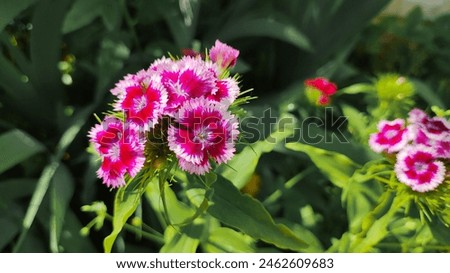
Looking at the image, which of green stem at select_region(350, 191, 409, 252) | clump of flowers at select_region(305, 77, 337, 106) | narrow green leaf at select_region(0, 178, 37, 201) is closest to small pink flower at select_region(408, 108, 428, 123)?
green stem at select_region(350, 191, 409, 252)

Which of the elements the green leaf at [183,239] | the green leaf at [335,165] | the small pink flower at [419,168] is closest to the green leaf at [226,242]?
the green leaf at [183,239]

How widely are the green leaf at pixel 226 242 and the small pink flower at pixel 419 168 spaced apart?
0.93 feet

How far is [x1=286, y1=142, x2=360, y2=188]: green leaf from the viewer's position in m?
1.01

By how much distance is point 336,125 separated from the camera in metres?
1.42

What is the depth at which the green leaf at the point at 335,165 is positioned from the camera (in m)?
1.01

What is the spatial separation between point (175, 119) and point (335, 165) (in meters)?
0.39

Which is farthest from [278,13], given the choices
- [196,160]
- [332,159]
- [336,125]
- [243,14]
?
[196,160]

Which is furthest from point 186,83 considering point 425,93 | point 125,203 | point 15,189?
point 425,93

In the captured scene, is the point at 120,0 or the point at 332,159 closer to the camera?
the point at 332,159

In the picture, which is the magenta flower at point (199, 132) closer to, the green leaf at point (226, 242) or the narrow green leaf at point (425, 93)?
the green leaf at point (226, 242)

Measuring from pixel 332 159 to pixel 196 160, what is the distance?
0.38 metres

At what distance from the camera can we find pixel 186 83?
73cm
